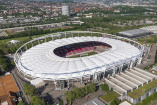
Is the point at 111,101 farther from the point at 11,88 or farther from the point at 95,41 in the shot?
the point at 95,41

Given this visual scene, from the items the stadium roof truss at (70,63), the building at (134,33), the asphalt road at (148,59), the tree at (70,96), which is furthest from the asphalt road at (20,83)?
the building at (134,33)

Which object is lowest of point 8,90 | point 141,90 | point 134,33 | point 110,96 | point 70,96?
point 8,90

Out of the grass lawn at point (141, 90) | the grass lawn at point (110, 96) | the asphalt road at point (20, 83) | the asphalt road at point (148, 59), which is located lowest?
the asphalt road at point (20, 83)

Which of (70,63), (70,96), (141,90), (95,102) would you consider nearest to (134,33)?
(141,90)

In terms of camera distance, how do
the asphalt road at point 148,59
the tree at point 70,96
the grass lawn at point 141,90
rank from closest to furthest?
the tree at point 70,96 → the grass lawn at point 141,90 → the asphalt road at point 148,59

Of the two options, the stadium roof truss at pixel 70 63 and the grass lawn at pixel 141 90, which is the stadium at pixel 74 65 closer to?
the stadium roof truss at pixel 70 63

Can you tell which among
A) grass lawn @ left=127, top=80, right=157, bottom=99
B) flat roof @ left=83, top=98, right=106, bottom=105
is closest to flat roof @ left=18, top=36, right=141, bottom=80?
flat roof @ left=83, top=98, right=106, bottom=105

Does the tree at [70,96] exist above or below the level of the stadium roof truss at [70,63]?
below

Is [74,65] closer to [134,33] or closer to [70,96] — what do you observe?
[70,96]
